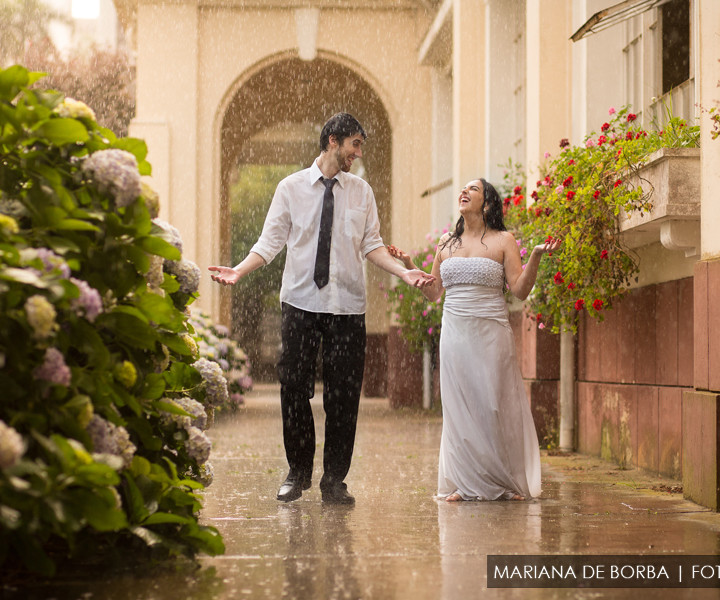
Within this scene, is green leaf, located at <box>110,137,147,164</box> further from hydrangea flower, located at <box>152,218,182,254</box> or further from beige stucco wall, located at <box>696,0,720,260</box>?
beige stucco wall, located at <box>696,0,720,260</box>

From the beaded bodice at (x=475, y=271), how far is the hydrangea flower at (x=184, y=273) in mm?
2419

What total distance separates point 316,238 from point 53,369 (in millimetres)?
3148

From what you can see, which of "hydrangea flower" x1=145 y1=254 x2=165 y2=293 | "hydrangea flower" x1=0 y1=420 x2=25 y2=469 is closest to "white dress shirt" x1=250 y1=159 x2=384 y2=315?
"hydrangea flower" x1=145 y1=254 x2=165 y2=293

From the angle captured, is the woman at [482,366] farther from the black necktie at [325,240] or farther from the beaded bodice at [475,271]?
the black necktie at [325,240]

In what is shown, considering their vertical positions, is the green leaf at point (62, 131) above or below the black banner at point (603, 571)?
above

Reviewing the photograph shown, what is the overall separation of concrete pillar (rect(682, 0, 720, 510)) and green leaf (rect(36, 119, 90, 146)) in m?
3.32

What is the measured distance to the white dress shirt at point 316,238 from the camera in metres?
6.11

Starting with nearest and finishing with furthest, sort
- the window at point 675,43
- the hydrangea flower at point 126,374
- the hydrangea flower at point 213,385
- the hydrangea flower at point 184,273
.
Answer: the hydrangea flower at point 126,374, the hydrangea flower at point 184,273, the hydrangea flower at point 213,385, the window at point 675,43

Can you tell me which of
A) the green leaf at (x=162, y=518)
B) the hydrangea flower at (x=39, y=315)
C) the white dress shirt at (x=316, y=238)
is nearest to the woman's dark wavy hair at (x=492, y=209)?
the white dress shirt at (x=316, y=238)

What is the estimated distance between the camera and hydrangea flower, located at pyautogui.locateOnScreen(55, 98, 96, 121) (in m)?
3.72

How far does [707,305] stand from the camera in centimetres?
570

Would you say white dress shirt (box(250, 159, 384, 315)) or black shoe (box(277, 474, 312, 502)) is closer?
black shoe (box(277, 474, 312, 502))

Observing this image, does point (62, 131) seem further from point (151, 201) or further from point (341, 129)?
point (341, 129)

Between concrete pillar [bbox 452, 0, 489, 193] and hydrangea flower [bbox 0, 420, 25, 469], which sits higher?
concrete pillar [bbox 452, 0, 489, 193]
